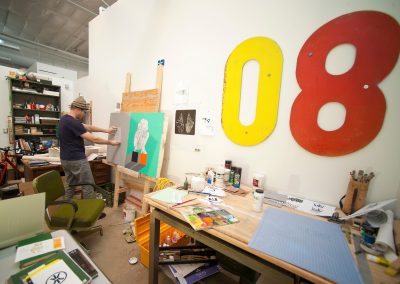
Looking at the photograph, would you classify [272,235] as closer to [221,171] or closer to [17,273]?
[221,171]

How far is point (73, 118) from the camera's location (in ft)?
6.69

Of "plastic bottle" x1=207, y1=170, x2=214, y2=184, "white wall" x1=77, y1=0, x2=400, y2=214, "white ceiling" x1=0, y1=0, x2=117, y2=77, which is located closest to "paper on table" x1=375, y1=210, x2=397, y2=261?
"white wall" x1=77, y1=0, x2=400, y2=214

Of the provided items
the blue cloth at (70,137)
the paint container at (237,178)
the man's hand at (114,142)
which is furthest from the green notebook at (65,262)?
the man's hand at (114,142)

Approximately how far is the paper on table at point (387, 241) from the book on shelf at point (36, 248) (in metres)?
1.49

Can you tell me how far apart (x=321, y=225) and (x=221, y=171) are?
2.53ft

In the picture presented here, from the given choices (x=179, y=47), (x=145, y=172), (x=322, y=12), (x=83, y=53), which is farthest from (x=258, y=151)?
(x=83, y=53)

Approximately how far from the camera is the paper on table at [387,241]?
714mm

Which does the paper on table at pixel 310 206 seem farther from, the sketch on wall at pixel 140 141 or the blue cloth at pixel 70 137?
the blue cloth at pixel 70 137

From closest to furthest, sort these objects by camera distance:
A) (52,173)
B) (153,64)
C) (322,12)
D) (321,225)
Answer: (321,225) < (322,12) < (52,173) < (153,64)

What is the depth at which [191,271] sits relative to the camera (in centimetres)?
127

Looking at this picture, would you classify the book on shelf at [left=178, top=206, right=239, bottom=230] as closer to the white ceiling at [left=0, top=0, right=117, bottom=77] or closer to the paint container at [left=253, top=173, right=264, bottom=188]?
the paint container at [left=253, top=173, right=264, bottom=188]

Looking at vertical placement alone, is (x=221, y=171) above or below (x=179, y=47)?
below

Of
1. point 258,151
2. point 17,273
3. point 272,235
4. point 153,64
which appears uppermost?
point 153,64

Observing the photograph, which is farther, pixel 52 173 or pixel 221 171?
pixel 52 173
